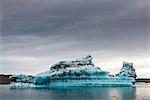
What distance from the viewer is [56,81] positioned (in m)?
57.2

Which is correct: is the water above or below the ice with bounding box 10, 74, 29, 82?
below

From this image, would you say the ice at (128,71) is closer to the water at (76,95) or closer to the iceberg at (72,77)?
the iceberg at (72,77)

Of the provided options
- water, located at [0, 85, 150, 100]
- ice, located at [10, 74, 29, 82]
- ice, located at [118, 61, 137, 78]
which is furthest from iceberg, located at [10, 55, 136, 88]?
water, located at [0, 85, 150, 100]

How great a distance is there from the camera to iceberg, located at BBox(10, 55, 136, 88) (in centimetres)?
5691

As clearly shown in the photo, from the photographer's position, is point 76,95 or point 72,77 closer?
point 76,95

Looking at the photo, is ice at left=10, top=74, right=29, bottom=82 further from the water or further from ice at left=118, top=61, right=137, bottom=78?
ice at left=118, top=61, right=137, bottom=78

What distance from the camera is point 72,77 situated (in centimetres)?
5716

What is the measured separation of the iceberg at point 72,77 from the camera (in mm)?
56906

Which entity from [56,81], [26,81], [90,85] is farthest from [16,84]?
[90,85]

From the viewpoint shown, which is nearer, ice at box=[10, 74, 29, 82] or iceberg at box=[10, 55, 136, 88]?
iceberg at box=[10, 55, 136, 88]

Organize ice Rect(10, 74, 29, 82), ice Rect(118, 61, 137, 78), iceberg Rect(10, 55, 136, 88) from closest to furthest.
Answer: iceberg Rect(10, 55, 136, 88) < ice Rect(10, 74, 29, 82) < ice Rect(118, 61, 137, 78)

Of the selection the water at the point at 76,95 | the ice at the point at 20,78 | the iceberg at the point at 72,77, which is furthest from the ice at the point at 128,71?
the ice at the point at 20,78

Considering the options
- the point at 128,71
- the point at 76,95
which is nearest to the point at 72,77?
the point at 128,71

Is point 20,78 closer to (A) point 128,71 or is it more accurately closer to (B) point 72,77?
(B) point 72,77
